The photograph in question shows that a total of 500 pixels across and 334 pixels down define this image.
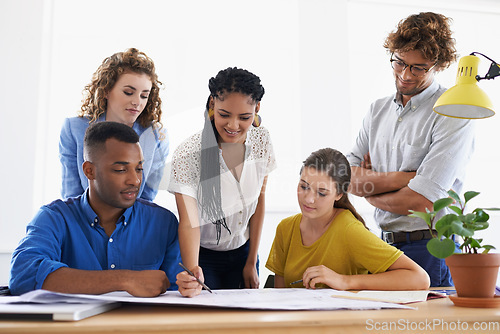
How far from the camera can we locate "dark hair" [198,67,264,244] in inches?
61.8

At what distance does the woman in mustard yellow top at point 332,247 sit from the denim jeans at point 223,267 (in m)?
0.16


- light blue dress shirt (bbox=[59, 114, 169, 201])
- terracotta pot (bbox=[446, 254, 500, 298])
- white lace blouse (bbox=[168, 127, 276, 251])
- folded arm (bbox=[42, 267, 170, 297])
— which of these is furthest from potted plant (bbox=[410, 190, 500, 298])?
light blue dress shirt (bbox=[59, 114, 169, 201])

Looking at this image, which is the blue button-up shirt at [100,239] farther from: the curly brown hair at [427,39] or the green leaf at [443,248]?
the curly brown hair at [427,39]

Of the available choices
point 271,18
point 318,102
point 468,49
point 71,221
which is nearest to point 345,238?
point 71,221

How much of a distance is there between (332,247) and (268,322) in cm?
81

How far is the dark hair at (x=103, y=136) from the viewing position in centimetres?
145

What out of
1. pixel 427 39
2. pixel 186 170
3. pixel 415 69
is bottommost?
pixel 186 170

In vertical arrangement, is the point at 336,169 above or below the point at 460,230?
above

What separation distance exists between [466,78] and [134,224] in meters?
1.07

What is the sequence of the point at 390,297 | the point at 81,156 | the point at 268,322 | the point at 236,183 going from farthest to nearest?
the point at 81,156 → the point at 236,183 → the point at 390,297 → the point at 268,322

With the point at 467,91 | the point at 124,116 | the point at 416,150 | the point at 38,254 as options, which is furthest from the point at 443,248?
the point at 124,116

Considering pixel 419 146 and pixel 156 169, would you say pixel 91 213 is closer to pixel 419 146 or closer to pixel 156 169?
pixel 156 169

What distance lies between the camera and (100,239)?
140cm

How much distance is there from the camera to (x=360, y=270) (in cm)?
152
